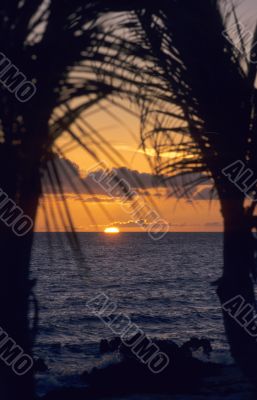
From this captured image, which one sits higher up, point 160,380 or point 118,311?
point 160,380

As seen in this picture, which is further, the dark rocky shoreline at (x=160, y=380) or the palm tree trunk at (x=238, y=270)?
the dark rocky shoreline at (x=160, y=380)

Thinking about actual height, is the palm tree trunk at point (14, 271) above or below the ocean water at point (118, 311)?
above

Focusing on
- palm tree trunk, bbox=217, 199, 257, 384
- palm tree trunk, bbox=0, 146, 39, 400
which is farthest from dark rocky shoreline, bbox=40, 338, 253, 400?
palm tree trunk, bbox=0, 146, 39, 400

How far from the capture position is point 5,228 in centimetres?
270

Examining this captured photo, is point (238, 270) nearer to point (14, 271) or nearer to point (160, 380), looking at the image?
point (14, 271)

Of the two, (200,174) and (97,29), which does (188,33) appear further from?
(97,29)

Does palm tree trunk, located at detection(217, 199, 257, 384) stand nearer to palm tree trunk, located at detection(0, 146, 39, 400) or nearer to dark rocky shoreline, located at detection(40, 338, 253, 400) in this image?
palm tree trunk, located at detection(0, 146, 39, 400)

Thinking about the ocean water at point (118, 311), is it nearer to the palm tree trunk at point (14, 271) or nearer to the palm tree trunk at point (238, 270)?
the palm tree trunk at point (14, 271)

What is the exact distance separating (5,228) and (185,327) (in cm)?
3424

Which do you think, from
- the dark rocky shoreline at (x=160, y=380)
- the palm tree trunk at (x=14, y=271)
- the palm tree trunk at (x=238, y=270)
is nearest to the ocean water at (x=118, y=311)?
the palm tree trunk at (x=14, y=271)

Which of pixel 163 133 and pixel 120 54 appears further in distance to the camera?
pixel 163 133

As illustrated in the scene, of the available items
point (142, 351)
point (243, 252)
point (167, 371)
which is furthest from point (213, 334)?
point (243, 252)

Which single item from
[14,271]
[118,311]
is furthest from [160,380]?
[118,311]

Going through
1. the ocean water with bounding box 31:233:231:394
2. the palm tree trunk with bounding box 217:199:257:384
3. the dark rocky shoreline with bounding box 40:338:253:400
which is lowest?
the ocean water with bounding box 31:233:231:394
